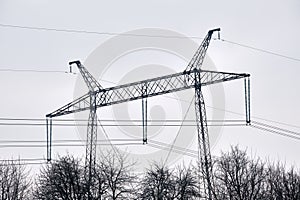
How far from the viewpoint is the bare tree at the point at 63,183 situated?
158ft

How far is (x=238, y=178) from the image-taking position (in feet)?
202

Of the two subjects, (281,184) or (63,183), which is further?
(281,184)

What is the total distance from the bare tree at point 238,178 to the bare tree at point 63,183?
14962 millimetres

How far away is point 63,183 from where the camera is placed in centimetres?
4853

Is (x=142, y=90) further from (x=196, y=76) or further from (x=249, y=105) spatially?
(x=249, y=105)

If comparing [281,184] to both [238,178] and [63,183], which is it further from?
[63,183]

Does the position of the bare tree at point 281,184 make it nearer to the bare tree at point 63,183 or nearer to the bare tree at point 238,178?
the bare tree at point 238,178

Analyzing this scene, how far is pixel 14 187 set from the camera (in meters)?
61.4

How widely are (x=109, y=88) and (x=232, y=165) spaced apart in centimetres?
2030

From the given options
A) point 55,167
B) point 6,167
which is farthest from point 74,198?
point 6,167

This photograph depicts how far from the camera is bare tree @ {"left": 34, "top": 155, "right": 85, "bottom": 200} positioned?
48.2 meters

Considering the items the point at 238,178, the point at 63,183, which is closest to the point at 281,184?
the point at 238,178

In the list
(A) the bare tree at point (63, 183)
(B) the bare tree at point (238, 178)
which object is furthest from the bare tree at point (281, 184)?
(A) the bare tree at point (63, 183)

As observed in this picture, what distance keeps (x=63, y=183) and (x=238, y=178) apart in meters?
20.3
